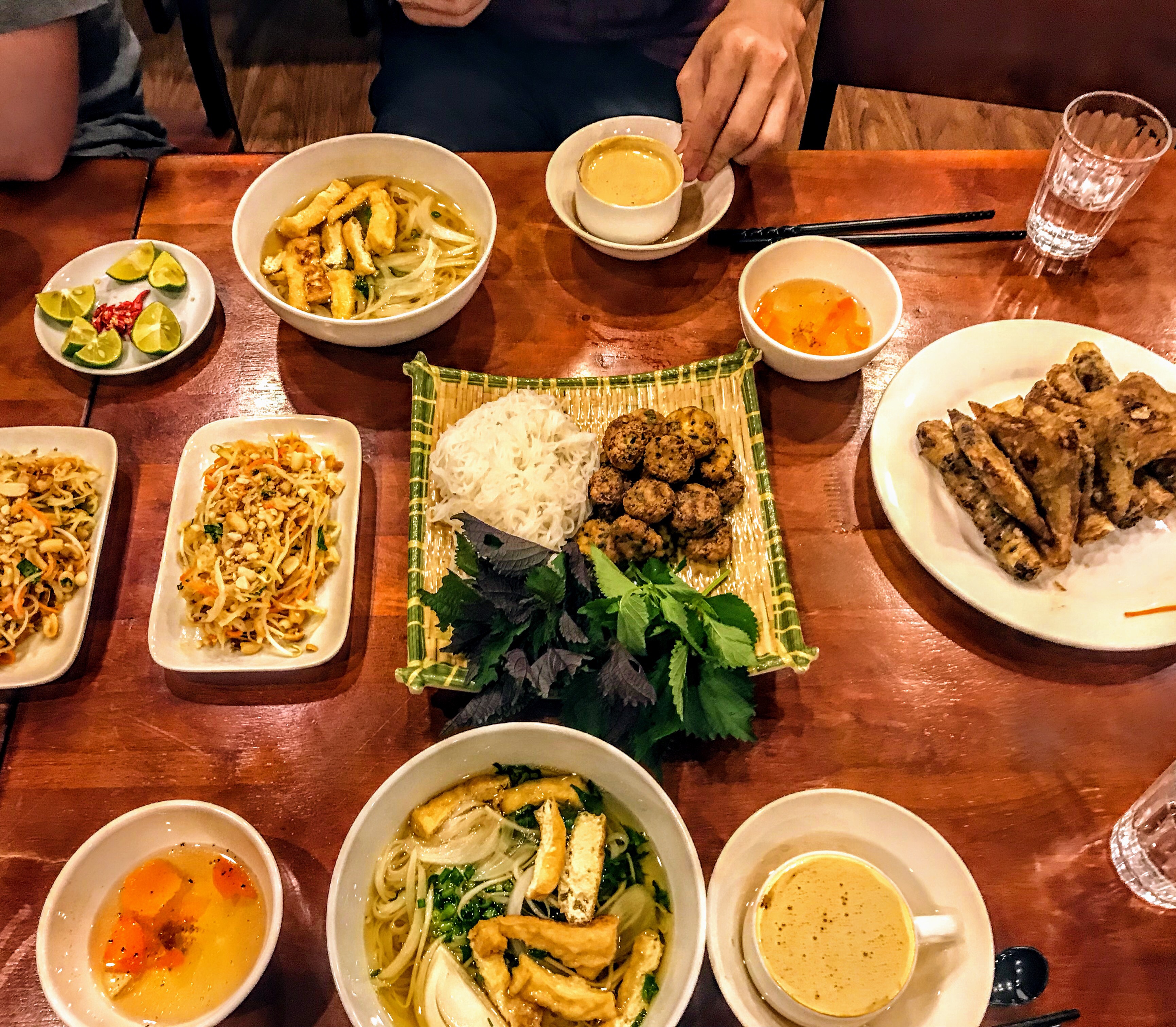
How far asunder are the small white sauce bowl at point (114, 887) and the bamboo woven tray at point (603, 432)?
380mm

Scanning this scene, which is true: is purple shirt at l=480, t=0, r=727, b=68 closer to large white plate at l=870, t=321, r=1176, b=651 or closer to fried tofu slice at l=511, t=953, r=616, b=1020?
large white plate at l=870, t=321, r=1176, b=651

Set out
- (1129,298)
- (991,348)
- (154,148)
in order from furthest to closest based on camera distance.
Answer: (154,148)
(1129,298)
(991,348)

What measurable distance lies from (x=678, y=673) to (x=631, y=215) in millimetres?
1136

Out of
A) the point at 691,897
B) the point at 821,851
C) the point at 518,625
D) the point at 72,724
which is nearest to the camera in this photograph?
the point at 691,897

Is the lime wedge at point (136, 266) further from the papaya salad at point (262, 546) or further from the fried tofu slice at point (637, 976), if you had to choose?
the fried tofu slice at point (637, 976)

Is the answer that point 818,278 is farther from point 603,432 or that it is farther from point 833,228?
point 603,432

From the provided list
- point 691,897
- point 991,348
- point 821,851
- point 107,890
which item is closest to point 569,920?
point 691,897

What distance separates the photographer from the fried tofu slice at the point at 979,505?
5.37ft

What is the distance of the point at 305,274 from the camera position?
1991mm

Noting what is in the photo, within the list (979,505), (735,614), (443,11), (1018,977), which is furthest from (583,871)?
(443,11)

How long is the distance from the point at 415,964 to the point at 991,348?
69.1 inches

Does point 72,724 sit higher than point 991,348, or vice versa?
point 991,348

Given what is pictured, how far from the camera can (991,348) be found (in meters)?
1.90

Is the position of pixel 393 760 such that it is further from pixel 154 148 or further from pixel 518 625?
pixel 154 148
